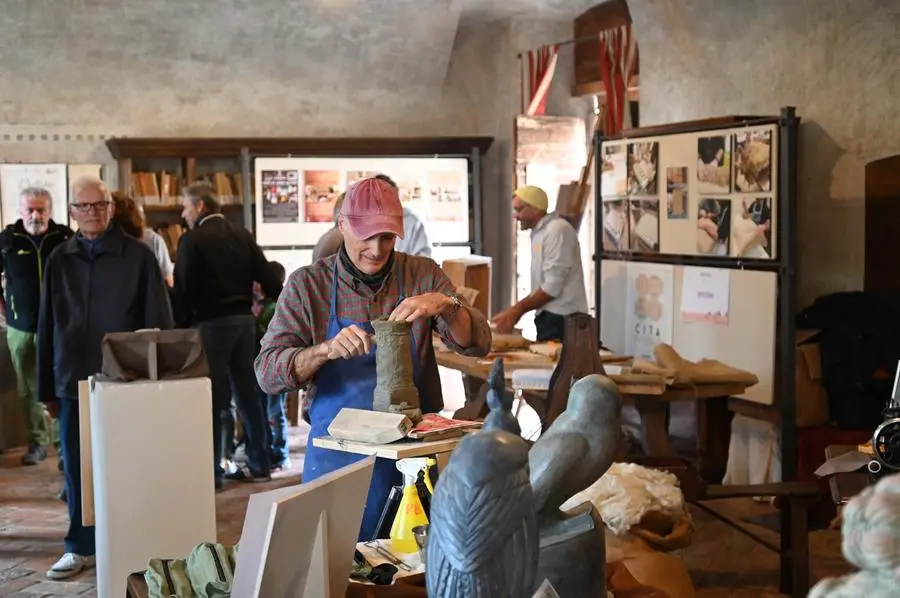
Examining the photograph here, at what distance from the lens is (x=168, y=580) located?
2.09m

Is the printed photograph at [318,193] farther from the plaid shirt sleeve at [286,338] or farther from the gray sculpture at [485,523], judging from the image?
the gray sculpture at [485,523]

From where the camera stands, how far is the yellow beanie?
658 cm

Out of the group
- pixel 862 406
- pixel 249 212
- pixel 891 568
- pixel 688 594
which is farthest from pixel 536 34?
pixel 891 568

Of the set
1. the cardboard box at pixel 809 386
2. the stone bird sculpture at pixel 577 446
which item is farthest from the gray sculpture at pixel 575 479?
the cardboard box at pixel 809 386

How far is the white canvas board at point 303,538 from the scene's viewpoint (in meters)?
1.77

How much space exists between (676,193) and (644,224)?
364mm

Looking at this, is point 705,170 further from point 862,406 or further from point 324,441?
point 324,441

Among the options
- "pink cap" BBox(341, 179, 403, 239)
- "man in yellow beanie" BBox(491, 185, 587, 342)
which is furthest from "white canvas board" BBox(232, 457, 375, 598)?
"man in yellow beanie" BBox(491, 185, 587, 342)

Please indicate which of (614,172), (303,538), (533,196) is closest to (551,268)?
(533,196)

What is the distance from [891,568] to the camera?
111 cm

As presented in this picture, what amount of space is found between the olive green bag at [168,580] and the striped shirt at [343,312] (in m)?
0.85

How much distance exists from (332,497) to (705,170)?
14.7 feet

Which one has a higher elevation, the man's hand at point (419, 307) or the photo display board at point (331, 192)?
the photo display board at point (331, 192)

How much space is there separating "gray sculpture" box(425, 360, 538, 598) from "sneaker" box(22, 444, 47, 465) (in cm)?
632
